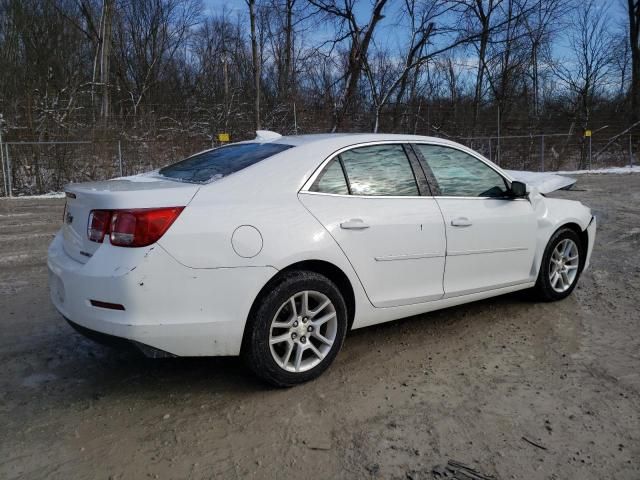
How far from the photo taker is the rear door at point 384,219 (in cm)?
343

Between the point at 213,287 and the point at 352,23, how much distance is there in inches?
743

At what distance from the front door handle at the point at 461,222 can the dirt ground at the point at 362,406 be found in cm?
86

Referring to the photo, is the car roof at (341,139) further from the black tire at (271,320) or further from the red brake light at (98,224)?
the red brake light at (98,224)

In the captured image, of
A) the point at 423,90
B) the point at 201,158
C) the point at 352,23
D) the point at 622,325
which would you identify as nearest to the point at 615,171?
the point at 423,90

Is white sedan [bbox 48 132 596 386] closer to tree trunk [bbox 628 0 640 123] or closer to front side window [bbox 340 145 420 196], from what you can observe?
front side window [bbox 340 145 420 196]

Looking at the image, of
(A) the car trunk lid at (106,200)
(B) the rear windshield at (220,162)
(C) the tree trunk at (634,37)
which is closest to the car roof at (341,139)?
(B) the rear windshield at (220,162)

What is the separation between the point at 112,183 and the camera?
3502mm

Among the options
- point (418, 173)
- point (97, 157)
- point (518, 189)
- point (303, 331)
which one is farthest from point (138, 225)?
point (97, 157)

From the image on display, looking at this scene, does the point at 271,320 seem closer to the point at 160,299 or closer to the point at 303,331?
the point at 303,331

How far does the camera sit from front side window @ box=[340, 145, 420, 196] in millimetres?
3654

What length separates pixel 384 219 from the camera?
11.8ft

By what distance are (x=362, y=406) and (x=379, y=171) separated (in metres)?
Result: 1.58

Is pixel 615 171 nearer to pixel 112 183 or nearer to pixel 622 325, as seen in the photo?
pixel 622 325

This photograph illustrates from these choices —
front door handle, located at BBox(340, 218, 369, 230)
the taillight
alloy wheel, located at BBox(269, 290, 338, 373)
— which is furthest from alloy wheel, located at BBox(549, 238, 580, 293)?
the taillight
